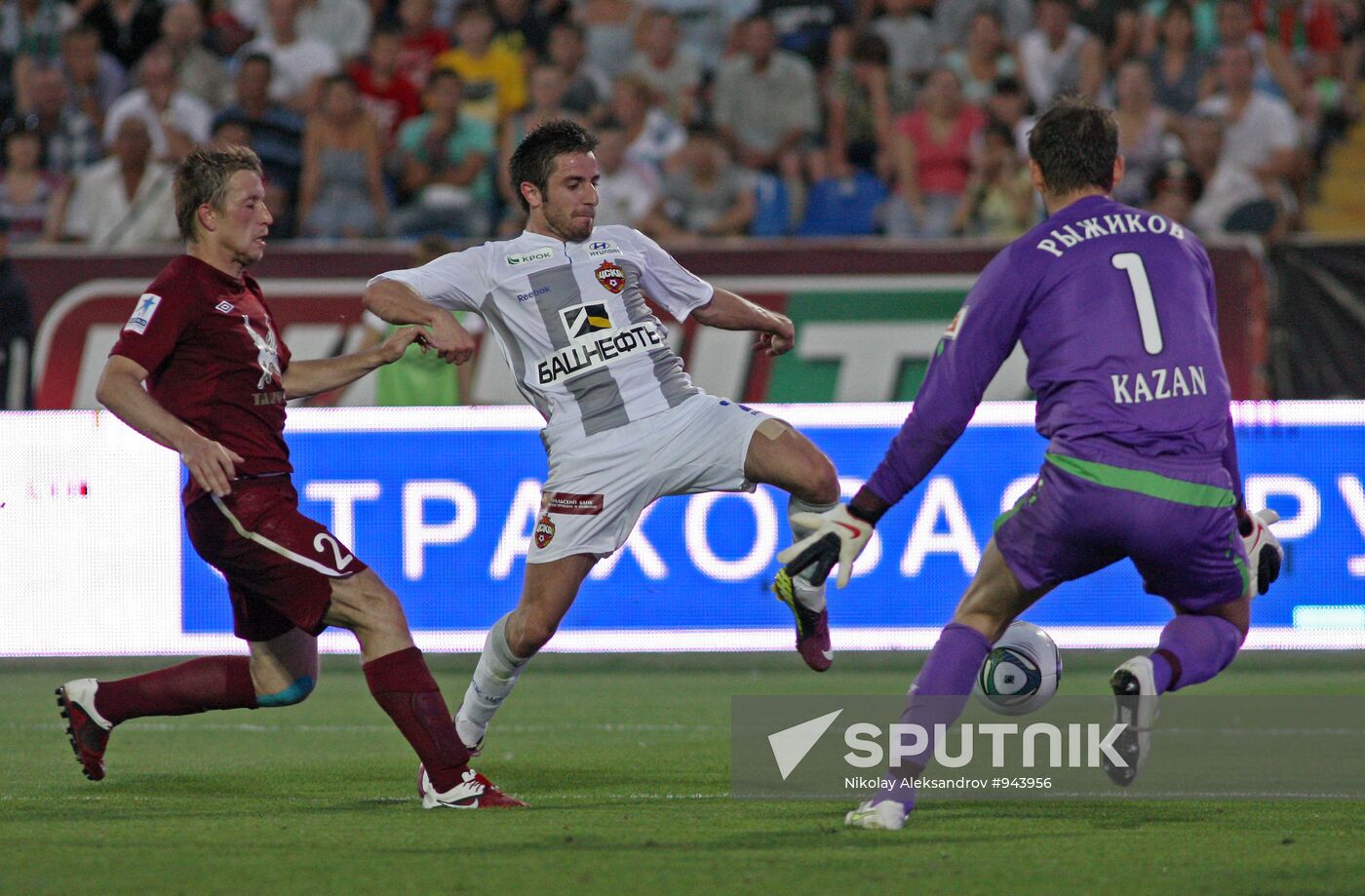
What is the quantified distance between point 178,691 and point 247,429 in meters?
1.06

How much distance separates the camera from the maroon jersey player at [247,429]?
551 centimetres

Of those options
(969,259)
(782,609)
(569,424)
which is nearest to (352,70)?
(969,259)

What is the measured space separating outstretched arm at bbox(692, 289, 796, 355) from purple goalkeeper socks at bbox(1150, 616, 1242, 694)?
79.5 inches

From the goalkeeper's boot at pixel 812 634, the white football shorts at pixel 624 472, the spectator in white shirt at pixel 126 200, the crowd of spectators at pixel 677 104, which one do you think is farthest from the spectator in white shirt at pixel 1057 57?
the goalkeeper's boot at pixel 812 634

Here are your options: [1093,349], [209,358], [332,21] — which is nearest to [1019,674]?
[1093,349]

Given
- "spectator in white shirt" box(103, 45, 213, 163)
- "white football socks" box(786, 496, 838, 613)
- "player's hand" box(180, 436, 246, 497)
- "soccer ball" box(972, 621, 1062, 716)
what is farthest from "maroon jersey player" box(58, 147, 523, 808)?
"spectator in white shirt" box(103, 45, 213, 163)

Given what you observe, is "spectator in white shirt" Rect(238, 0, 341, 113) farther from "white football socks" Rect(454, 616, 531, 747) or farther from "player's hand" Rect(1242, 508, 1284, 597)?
"player's hand" Rect(1242, 508, 1284, 597)

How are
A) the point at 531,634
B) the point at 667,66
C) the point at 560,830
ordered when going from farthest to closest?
1. the point at 667,66
2. the point at 531,634
3. the point at 560,830

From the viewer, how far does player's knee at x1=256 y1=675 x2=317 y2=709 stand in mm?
6195

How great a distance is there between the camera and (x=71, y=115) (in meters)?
14.5

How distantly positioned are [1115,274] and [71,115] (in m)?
11.6

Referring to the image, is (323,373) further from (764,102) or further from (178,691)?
(764,102)

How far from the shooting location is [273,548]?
5.56 metres

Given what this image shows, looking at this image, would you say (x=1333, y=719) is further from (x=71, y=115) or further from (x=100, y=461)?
(x=71, y=115)
